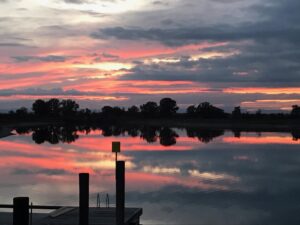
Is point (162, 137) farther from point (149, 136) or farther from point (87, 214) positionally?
point (87, 214)

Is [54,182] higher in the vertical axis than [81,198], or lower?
lower

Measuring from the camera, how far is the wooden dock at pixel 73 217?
29.5 feet

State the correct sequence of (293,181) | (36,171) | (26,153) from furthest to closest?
(26,153) < (36,171) < (293,181)

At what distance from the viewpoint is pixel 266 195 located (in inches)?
623

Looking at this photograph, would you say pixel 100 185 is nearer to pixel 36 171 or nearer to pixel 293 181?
pixel 36 171

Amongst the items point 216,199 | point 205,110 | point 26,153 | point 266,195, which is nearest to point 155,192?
point 216,199

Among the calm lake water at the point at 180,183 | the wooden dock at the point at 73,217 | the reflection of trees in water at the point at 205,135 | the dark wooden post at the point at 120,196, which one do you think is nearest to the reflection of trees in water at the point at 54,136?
the reflection of trees in water at the point at 205,135

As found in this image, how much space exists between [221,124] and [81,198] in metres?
77.6

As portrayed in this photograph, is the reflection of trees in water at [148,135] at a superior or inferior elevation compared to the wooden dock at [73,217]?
inferior

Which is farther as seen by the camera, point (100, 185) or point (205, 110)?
point (205, 110)

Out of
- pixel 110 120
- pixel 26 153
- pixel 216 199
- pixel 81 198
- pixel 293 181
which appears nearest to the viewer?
pixel 81 198

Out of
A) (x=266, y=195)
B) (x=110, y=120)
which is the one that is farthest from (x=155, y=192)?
(x=110, y=120)

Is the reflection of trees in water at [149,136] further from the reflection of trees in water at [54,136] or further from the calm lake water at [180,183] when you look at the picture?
the calm lake water at [180,183]

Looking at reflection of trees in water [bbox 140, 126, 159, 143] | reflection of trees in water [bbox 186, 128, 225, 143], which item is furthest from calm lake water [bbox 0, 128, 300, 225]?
reflection of trees in water [bbox 186, 128, 225, 143]
